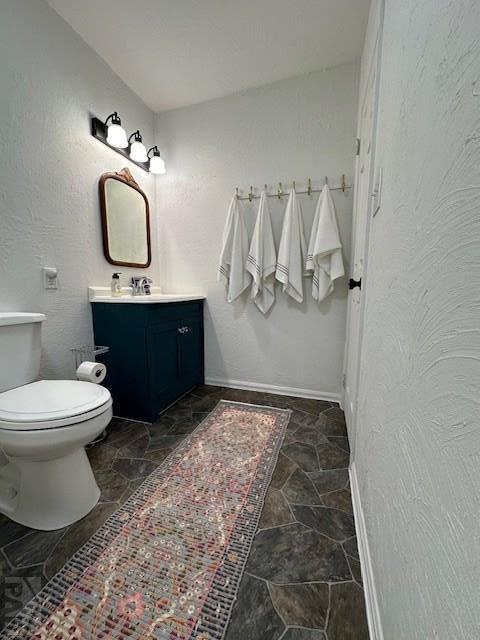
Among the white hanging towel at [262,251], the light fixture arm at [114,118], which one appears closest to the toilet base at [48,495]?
the white hanging towel at [262,251]

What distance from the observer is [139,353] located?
64.6 inches

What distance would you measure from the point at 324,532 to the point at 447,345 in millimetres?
957

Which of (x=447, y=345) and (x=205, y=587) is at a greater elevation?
(x=447, y=345)

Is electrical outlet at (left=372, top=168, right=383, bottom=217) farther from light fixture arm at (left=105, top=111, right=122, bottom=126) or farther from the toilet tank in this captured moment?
light fixture arm at (left=105, top=111, right=122, bottom=126)

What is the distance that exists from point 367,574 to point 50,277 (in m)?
1.86

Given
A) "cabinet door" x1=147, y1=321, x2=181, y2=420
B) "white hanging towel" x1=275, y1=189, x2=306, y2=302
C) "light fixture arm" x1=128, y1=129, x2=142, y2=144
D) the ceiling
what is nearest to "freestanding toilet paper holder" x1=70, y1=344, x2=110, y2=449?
"cabinet door" x1=147, y1=321, x2=181, y2=420

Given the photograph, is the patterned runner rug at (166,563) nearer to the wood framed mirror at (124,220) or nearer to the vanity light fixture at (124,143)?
the wood framed mirror at (124,220)

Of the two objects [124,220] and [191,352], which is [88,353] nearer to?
[191,352]

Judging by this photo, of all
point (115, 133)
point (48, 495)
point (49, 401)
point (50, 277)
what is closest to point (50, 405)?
point (49, 401)

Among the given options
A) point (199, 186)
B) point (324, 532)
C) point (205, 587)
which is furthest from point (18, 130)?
point (324, 532)

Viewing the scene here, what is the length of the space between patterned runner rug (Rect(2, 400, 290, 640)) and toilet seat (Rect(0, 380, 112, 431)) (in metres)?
0.44

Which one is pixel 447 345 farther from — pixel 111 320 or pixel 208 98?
pixel 208 98

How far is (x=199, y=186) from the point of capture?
2.15 metres

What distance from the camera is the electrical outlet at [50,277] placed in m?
1.44
